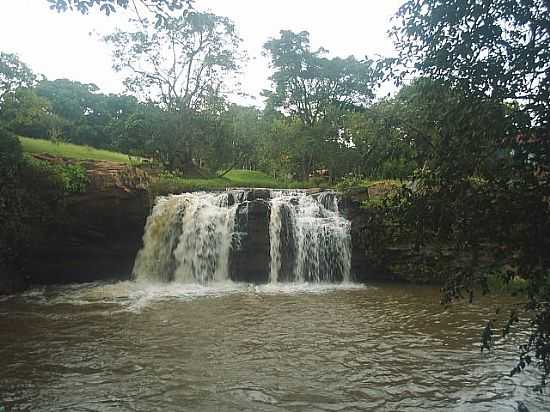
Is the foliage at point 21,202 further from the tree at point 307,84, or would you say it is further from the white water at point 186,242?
the tree at point 307,84

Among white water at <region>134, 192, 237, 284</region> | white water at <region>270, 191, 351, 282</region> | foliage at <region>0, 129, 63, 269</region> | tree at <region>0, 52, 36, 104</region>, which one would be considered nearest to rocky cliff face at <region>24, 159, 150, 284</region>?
foliage at <region>0, 129, 63, 269</region>

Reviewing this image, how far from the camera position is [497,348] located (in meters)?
7.14

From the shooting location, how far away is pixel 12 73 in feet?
74.3

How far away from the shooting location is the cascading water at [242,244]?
1504cm

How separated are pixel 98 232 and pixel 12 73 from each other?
40.6ft

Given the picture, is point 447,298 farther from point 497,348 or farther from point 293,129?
point 293,129

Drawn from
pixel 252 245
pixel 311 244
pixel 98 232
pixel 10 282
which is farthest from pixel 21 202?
pixel 311 244

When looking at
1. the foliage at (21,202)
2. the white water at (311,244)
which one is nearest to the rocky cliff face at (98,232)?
the foliage at (21,202)

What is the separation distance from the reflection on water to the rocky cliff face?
3.71m

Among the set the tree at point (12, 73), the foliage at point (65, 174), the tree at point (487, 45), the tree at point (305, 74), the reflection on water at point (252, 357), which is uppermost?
the tree at point (305, 74)

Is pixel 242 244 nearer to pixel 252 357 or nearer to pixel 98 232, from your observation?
pixel 98 232

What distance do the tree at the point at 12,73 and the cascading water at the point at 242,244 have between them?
11825 mm

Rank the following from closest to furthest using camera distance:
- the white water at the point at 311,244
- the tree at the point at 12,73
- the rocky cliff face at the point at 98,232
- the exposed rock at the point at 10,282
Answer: the exposed rock at the point at 10,282 → the rocky cliff face at the point at 98,232 → the white water at the point at 311,244 → the tree at the point at 12,73

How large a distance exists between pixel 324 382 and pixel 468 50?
4328mm
